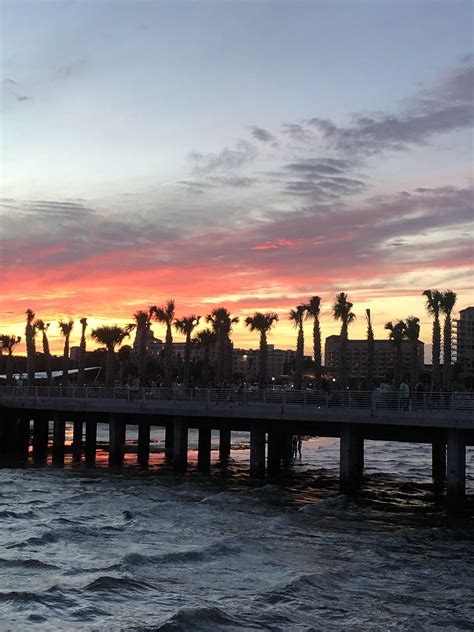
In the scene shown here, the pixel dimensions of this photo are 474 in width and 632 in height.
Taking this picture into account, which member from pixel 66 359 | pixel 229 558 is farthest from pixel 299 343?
pixel 229 558

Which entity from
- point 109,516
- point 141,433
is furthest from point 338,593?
point 141,433

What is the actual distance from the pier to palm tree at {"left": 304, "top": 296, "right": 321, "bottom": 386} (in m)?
14.9

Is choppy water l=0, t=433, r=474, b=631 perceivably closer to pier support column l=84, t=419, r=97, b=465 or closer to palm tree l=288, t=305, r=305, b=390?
pier support column l=84, t=419, r=97, b=465

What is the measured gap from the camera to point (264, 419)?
133ft

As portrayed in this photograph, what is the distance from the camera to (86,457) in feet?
171

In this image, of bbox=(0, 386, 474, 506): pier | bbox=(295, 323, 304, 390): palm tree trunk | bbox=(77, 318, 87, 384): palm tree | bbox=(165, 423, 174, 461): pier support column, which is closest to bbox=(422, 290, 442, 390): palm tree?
bbox=(295, 323, 304, 390): palm tree trunk

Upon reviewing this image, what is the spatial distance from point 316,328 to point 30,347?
35.5m

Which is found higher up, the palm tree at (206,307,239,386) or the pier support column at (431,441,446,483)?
the palm tree at (206,307,239,386)

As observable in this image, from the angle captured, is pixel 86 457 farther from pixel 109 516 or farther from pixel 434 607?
pixel 434 607

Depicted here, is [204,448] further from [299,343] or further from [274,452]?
[299,343]

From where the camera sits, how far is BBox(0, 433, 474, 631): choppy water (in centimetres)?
1758

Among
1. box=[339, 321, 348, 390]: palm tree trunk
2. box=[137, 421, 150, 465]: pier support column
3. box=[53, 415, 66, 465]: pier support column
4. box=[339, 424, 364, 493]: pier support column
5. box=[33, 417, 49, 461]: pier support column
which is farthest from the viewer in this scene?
box=[339, 321, 348, 390]: palm tree trunk

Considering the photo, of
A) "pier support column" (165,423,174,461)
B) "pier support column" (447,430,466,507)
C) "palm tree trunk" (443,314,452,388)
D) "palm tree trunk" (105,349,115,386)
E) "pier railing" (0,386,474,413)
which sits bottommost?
"pier support column" (165,423,174,461)

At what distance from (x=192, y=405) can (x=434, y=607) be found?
998 inches
